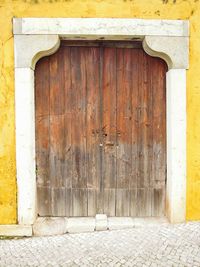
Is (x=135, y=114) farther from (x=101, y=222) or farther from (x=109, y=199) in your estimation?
(x=101, y=222)

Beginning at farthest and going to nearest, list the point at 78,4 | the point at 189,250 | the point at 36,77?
the point at 36,77
the point at 78,4
the point at 189,250

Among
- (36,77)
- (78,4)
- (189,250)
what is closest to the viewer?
(189,250)

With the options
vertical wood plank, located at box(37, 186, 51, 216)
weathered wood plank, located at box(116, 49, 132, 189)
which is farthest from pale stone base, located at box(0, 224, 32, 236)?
weathered wood plank, located at box(116, 49, 132, 189)

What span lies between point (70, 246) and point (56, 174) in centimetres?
102

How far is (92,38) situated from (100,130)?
121cm

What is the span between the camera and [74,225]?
374cm

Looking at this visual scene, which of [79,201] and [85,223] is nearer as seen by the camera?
[85,223]

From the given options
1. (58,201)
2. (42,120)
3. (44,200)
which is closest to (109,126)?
(42,120)

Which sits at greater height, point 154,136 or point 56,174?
point 154,136

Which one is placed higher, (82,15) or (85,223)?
(82,15)

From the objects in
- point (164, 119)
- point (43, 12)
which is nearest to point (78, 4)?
point (43, 12)

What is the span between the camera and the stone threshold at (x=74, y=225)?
3.63m

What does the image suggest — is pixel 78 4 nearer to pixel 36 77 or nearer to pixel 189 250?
pixel 36 77

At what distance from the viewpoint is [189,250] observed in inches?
122
